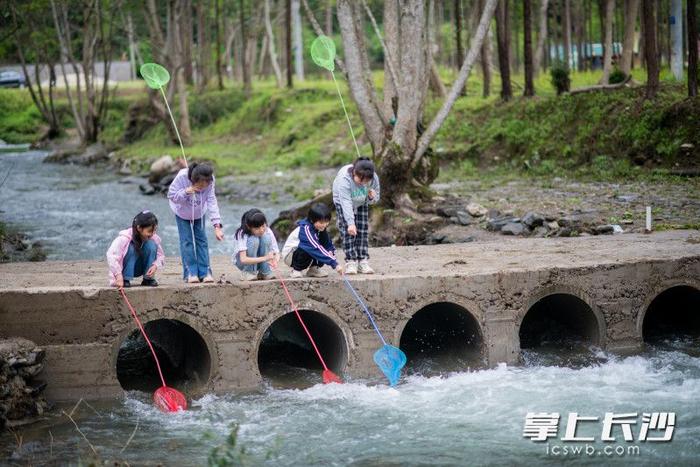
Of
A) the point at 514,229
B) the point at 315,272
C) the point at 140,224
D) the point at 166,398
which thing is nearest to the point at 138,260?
the point at 140,224

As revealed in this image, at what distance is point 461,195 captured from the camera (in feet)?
73.3

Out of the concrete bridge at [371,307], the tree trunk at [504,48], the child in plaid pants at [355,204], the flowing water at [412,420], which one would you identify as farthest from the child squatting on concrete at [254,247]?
the tree trunk at [504,48]

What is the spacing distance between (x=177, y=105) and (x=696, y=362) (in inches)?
1441

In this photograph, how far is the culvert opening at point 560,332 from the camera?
44.4 ft

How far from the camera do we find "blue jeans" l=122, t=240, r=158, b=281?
11797 mm

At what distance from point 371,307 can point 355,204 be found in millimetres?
1404

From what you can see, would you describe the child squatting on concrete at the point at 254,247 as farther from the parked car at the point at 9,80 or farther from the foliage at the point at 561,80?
the parked car at the point at 9,80

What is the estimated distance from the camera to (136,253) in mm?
11828

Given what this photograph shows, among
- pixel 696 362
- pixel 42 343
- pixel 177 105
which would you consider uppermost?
pixel 177 105

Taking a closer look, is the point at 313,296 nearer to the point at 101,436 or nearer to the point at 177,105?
the point at 101,436

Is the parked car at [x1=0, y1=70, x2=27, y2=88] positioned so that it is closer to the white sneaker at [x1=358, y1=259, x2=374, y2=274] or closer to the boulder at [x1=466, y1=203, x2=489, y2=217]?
the boulder at [x1=466, y1=203, x2=489, y2=217]

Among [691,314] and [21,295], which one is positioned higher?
[21,295]

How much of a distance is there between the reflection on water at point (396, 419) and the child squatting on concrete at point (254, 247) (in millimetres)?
1555

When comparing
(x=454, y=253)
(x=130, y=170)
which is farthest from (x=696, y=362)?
(x=130, y=170)
